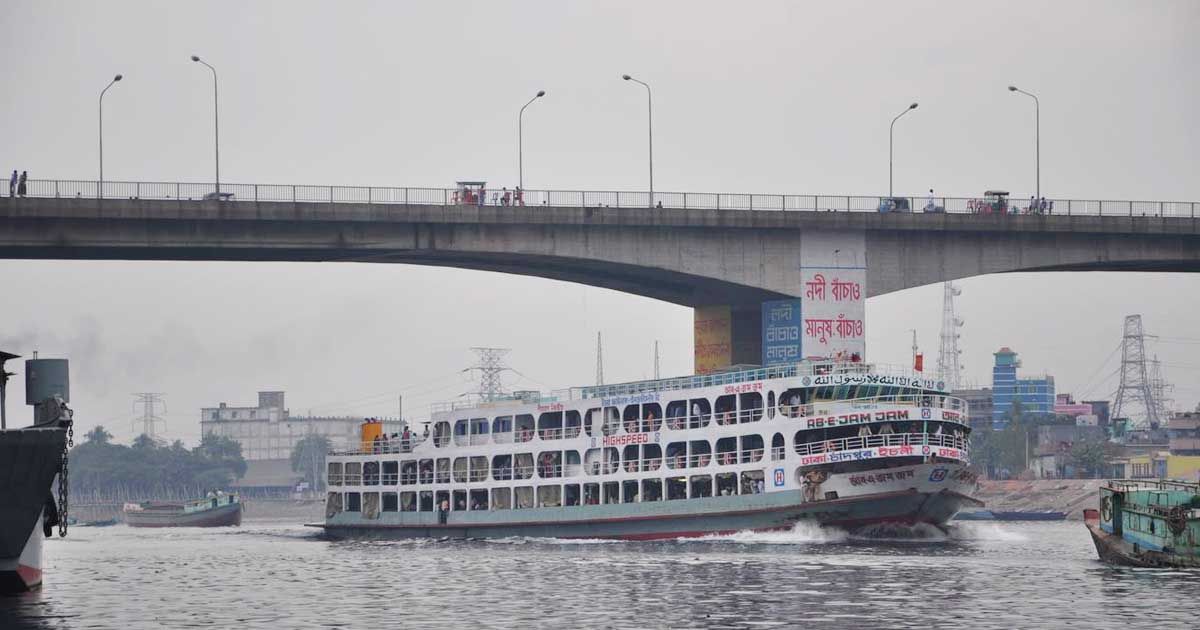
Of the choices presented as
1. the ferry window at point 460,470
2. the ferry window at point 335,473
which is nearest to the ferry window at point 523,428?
Answer: the ferry window at point 460,470

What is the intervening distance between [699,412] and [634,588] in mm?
25242

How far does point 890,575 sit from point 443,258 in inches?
1420

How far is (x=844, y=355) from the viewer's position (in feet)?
263

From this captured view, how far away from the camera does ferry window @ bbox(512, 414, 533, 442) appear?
3329 inches

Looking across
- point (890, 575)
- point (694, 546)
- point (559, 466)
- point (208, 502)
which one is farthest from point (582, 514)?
point (208, 502)

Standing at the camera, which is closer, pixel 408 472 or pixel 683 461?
pixel 683 461

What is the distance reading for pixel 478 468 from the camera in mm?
86312

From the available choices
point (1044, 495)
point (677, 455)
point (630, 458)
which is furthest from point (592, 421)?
point (1044, 495)

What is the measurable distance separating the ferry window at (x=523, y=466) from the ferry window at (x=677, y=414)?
25.9ft

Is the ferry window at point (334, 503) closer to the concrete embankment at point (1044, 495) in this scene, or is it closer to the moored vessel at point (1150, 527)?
the moored vessel at point (1150, 527)

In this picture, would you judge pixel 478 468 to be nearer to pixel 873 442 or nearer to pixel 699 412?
pixel 699 412

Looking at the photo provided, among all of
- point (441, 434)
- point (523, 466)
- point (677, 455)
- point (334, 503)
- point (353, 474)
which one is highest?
point (441, 434)

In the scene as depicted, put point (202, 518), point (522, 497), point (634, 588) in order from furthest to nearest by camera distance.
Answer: point (202, 518) < point (522, 497) < point (634, 588)

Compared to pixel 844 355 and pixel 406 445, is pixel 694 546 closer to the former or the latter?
pixel 844 355
